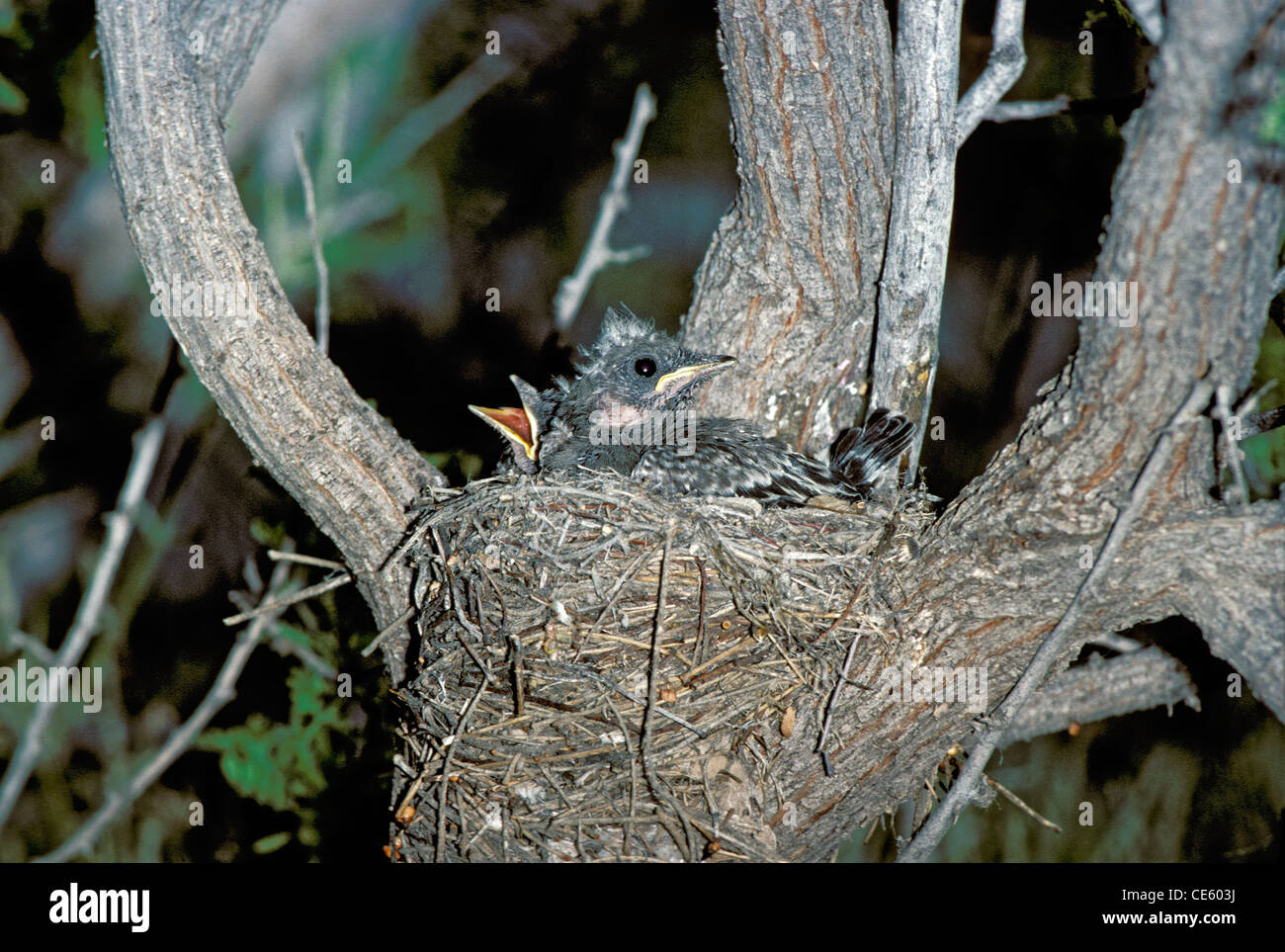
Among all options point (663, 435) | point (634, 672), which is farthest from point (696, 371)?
point (634, 672)

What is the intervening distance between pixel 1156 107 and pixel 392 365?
3792 millimetres

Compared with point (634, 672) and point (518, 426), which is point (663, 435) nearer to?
point (518, 426)

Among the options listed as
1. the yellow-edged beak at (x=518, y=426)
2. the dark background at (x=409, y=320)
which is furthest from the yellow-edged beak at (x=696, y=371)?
the dark background at (x=409, y=320)

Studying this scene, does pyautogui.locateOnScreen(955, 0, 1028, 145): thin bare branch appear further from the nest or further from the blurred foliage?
the blurred foliage

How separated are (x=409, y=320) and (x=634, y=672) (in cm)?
314

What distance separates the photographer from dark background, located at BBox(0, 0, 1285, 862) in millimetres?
4223

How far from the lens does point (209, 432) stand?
15.0ft

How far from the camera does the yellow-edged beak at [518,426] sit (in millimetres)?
2684

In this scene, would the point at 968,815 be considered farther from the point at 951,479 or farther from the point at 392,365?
the point at 392,365

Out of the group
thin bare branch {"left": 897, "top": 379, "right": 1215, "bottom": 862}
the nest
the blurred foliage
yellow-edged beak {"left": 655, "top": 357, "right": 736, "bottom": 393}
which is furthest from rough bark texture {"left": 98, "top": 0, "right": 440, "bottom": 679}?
the blurred foliage

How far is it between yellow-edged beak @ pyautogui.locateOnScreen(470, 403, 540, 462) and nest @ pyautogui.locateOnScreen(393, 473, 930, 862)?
1.72ft

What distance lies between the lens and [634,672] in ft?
6.71

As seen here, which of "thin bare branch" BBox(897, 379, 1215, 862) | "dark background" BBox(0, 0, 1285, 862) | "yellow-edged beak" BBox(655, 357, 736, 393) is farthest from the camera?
"dark background" BBox(0, 0, 1285, 862)

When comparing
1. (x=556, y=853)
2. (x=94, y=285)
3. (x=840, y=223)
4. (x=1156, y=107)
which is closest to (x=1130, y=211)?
(x=1156, y=107)
